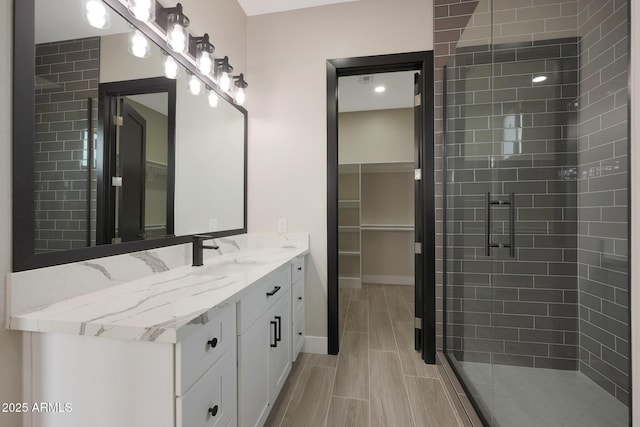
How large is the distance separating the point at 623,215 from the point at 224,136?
218 cm

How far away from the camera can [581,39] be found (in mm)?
1435

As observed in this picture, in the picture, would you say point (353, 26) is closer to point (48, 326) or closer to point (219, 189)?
point (219, 189)

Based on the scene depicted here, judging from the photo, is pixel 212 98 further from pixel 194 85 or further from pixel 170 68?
pixel 170 68

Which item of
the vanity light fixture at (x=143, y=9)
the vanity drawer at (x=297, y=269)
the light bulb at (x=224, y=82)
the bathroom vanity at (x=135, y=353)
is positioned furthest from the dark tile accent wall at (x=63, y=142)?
the vanity drawer at (x=297, y=269)

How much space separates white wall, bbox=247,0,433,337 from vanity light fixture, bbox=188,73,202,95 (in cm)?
66

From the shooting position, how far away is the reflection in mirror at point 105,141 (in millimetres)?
886

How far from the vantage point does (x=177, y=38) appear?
4.66 ft

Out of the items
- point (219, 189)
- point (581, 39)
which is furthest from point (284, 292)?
point (581, 39)

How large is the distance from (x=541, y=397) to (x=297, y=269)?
60.8 inches

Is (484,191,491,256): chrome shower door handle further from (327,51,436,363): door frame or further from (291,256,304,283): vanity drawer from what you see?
(291,256,304,283): vanity drawer

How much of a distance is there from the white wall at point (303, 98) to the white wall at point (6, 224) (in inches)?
63.4

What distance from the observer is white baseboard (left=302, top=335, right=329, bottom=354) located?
2215 mm

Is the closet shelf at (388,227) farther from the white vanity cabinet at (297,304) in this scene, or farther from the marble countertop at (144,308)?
the marble countertop at (144,308)

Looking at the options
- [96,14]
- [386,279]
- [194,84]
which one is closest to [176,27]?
[194,84]
